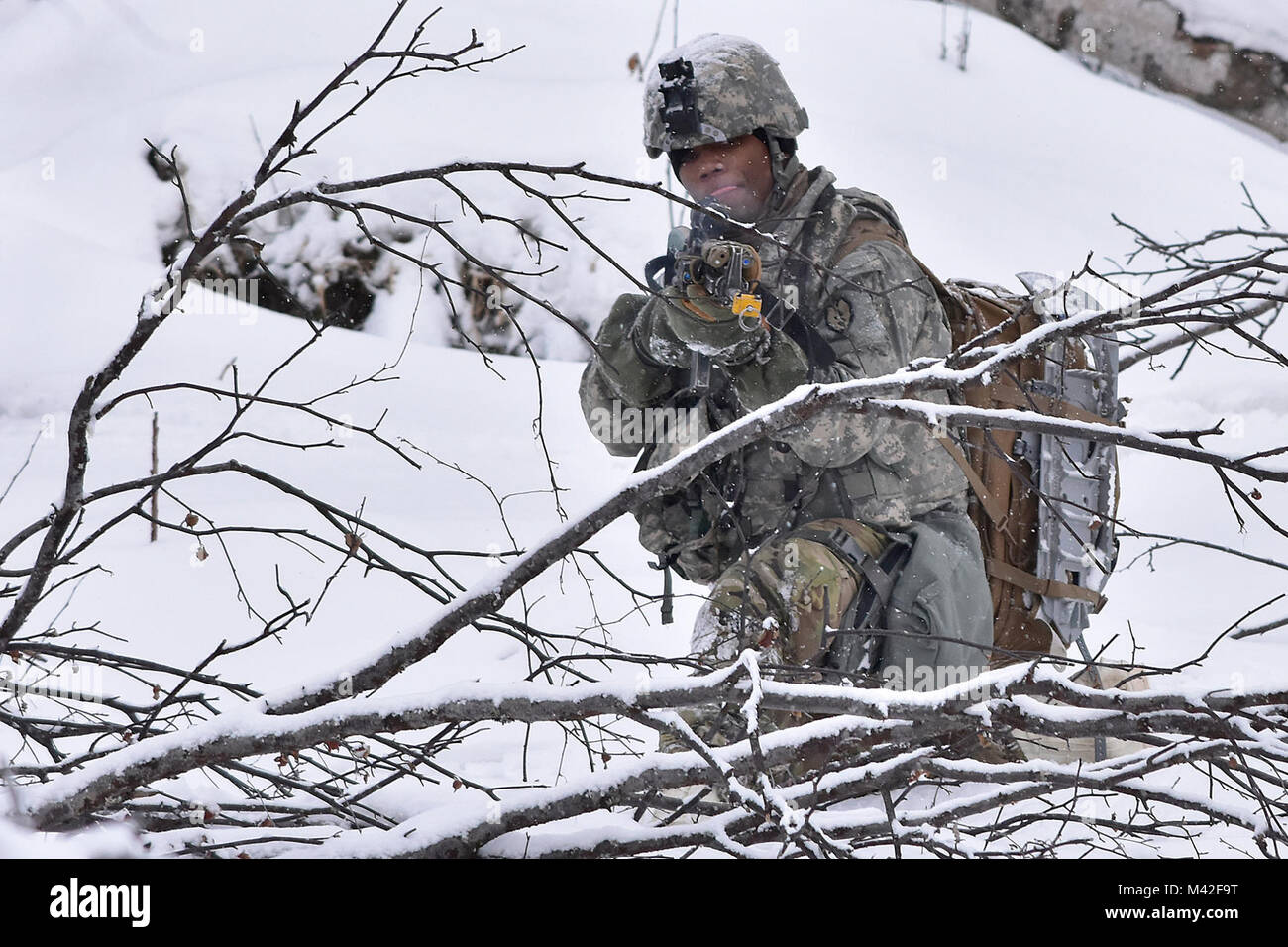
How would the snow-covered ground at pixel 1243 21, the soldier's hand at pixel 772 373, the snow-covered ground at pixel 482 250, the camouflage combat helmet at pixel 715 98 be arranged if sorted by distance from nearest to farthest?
the soldier's hand at pixel 772 373 < the camouflage combat helmet at pixel 715 98 < the snow-covered ground at pixel 482 250 < the snow-covered ground at pixel 1243 21

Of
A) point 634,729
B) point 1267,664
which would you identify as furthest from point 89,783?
point 1267,664

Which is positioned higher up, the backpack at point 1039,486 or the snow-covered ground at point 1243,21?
the snow-covered ground at point 1243,21

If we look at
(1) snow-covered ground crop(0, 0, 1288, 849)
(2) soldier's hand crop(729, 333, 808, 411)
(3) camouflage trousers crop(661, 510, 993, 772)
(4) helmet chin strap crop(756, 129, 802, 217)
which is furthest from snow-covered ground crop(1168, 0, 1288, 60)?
(2) soldier's hand crop(729, 333, 808, 411)

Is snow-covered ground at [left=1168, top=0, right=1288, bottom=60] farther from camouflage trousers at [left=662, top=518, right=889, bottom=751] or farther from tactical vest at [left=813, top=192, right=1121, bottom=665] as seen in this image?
camouflage trousers at [left=662, top=518, right=889, bottom=751]

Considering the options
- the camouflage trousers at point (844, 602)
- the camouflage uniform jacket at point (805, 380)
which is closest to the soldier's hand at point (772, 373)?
the camouflage uniform jacket at point (805, 380)

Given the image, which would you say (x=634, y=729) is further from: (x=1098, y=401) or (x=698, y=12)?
(x=698, y=12)

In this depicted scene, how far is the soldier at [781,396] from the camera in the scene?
2.88 m

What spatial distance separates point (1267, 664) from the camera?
13.7ft

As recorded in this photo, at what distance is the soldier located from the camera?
9.44ft

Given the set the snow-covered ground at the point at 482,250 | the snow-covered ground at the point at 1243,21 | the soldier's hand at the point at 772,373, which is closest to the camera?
the soldier's hand at the point at 772,373

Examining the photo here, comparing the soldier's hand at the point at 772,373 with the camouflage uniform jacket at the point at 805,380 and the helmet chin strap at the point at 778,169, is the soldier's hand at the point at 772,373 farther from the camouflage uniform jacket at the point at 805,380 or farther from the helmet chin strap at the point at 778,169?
the helmet chin strap at the point at 778,169

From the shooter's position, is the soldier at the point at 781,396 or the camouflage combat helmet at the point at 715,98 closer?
the soldier at the point at 781,396

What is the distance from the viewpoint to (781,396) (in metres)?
2.89
